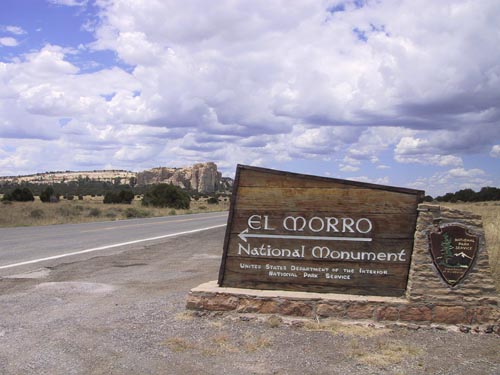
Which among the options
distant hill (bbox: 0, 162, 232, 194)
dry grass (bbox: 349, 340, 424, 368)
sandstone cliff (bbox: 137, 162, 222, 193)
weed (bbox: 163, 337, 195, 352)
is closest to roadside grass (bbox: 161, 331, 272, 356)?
weed (bbox: 163, 337, 195, 352)

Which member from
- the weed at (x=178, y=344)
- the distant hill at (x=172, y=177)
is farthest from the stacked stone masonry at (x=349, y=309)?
the distant hill at (x=172, y=177)

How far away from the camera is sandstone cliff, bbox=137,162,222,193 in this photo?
18062 centimetres

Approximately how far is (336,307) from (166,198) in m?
52.5

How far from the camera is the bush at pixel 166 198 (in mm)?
56656

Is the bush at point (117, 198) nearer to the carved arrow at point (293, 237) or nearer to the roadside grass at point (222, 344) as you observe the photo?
the carved arrow at point (293, 237)

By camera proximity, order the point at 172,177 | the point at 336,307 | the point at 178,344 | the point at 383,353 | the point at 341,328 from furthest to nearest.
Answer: the point at 172,177 → the point at 336,307 → the point at 341,328 → the point at 178,344 → the point at 383,353

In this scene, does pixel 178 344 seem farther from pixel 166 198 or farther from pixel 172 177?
pixel 172 177

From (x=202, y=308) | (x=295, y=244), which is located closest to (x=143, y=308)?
(x=202, y=308)

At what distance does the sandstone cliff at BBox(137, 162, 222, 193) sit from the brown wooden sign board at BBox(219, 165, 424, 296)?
6770 inches

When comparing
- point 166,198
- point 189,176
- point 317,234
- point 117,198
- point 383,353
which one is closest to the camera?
point 383,353

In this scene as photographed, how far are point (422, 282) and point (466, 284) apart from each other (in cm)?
46

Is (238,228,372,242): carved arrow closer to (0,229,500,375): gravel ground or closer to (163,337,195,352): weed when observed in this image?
(0,229,500,375): gravel ground

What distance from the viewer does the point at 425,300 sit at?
19.3ft

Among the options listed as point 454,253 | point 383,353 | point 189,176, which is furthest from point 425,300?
point 189,176
